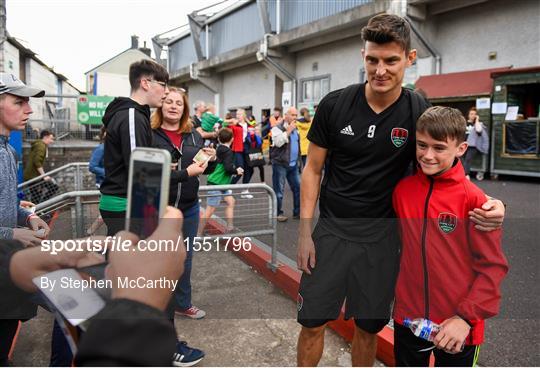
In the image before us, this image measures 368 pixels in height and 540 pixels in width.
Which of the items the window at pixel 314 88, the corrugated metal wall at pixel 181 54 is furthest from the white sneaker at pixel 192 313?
the corrugated metal wall at pixel 181 54

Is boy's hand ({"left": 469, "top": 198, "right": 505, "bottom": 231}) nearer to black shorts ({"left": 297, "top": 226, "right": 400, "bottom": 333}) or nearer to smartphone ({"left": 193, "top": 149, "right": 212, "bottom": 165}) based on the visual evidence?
black shorts ({"left": 297, "top": 226, "right": 400, "bottom": 333})

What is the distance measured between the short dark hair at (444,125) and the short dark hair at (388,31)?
1.28ft

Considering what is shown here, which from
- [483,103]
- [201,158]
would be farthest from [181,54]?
[201,158]

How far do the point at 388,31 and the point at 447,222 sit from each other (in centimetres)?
91

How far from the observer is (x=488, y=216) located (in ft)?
5.32

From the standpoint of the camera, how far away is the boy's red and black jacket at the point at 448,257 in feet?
5.44

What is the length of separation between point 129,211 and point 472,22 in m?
13.8

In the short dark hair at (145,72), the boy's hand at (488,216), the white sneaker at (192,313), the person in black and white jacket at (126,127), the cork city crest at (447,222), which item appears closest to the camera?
the boy's hand at (488,216)

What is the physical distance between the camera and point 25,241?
4.06ft

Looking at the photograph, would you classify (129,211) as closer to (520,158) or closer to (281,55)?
(520,158)

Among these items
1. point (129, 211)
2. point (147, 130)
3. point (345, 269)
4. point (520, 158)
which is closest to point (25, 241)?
point (129, 211)

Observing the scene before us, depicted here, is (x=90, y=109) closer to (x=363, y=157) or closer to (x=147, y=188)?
(x=363, y=157)

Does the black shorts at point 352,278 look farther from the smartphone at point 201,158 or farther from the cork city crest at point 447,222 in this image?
the smartphone at point 201,158

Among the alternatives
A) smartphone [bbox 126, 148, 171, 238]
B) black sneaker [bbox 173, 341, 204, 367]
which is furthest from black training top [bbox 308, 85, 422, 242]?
smartphone [bbox 126, 148, 171, 238]
